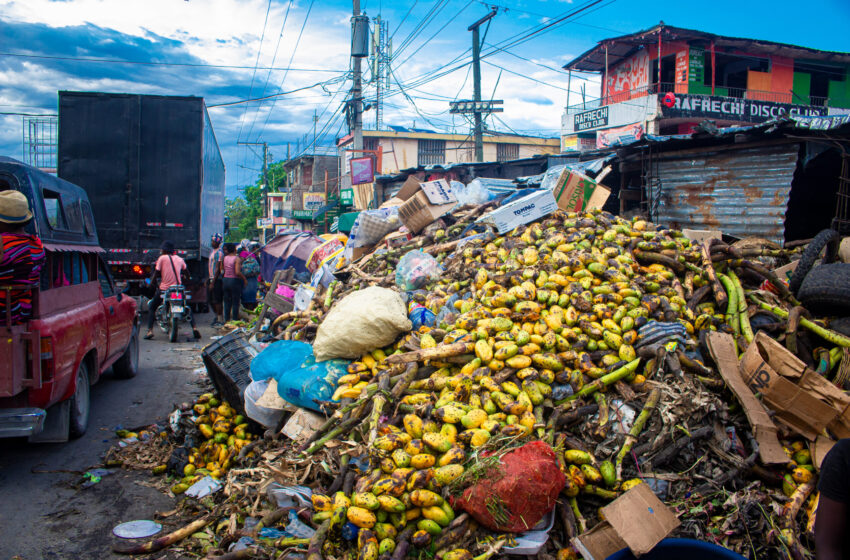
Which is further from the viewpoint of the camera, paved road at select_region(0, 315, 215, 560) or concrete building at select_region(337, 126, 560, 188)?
concrete building at select_region(337, 126, 560, 188)

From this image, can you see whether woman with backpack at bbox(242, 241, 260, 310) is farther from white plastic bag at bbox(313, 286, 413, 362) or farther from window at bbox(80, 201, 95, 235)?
white plastic bag at bbox(313, 286, 413, 362)

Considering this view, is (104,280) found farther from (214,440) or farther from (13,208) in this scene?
(214,440)

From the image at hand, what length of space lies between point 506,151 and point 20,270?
37.2 meters

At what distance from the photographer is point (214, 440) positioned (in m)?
5.01

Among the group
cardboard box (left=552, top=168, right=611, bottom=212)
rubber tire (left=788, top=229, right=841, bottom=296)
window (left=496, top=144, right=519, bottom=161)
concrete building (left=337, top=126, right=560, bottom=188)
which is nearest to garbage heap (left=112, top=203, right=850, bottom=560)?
rubber tire (left=788, top=229, right=841, bottom=296)

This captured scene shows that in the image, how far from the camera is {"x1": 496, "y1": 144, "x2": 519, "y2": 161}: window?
127 ft

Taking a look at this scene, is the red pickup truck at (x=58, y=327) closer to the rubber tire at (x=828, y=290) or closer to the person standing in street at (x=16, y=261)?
the person standing in street at (x=16, y=261)

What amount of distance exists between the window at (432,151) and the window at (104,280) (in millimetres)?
31133

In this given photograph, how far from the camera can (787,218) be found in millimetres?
9148

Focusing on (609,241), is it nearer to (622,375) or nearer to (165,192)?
(622,375)

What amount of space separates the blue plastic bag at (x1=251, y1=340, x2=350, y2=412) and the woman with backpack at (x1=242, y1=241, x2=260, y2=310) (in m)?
6.50

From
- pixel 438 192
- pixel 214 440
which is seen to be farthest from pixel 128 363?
pixel 438 192

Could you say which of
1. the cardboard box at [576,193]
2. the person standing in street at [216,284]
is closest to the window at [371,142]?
the person standing in street at [216,284]

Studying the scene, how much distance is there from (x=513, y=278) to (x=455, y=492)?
2370 mm
